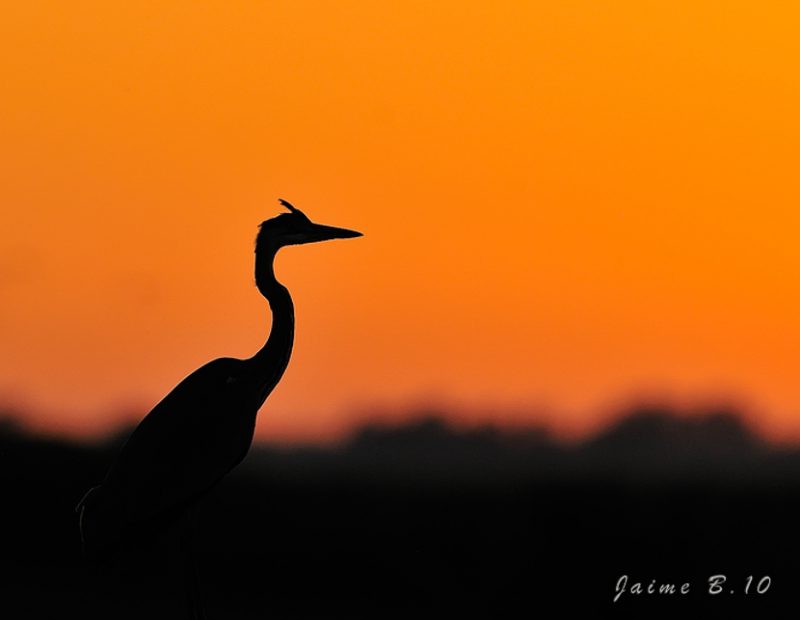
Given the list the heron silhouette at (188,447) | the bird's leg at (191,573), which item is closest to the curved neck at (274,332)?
the heron silhouette at (188,447)

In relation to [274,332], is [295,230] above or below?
above

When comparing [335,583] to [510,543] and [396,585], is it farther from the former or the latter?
[510,543]

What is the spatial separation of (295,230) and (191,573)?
2.11 metres

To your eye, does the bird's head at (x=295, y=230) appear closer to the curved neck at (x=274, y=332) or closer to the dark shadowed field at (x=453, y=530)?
the curved neck at (x=274, y=332)

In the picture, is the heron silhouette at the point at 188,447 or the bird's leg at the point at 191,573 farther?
the bird's leg at the point at 191,573

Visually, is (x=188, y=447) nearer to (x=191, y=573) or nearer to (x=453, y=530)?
(x=191, y=573)

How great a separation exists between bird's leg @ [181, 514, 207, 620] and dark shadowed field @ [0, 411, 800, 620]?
3087 millimetres

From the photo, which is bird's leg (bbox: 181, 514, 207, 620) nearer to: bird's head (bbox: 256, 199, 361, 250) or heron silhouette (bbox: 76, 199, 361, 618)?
heron silhouette (bbox: 76, 199, 361, 618)

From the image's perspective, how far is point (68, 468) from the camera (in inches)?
627

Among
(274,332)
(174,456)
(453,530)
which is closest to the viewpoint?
(174,456)

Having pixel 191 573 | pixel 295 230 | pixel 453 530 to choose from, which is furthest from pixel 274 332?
pixel 453 530

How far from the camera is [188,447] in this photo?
29.3 feet

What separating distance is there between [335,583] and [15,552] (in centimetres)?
284

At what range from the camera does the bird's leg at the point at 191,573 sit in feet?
29.4
